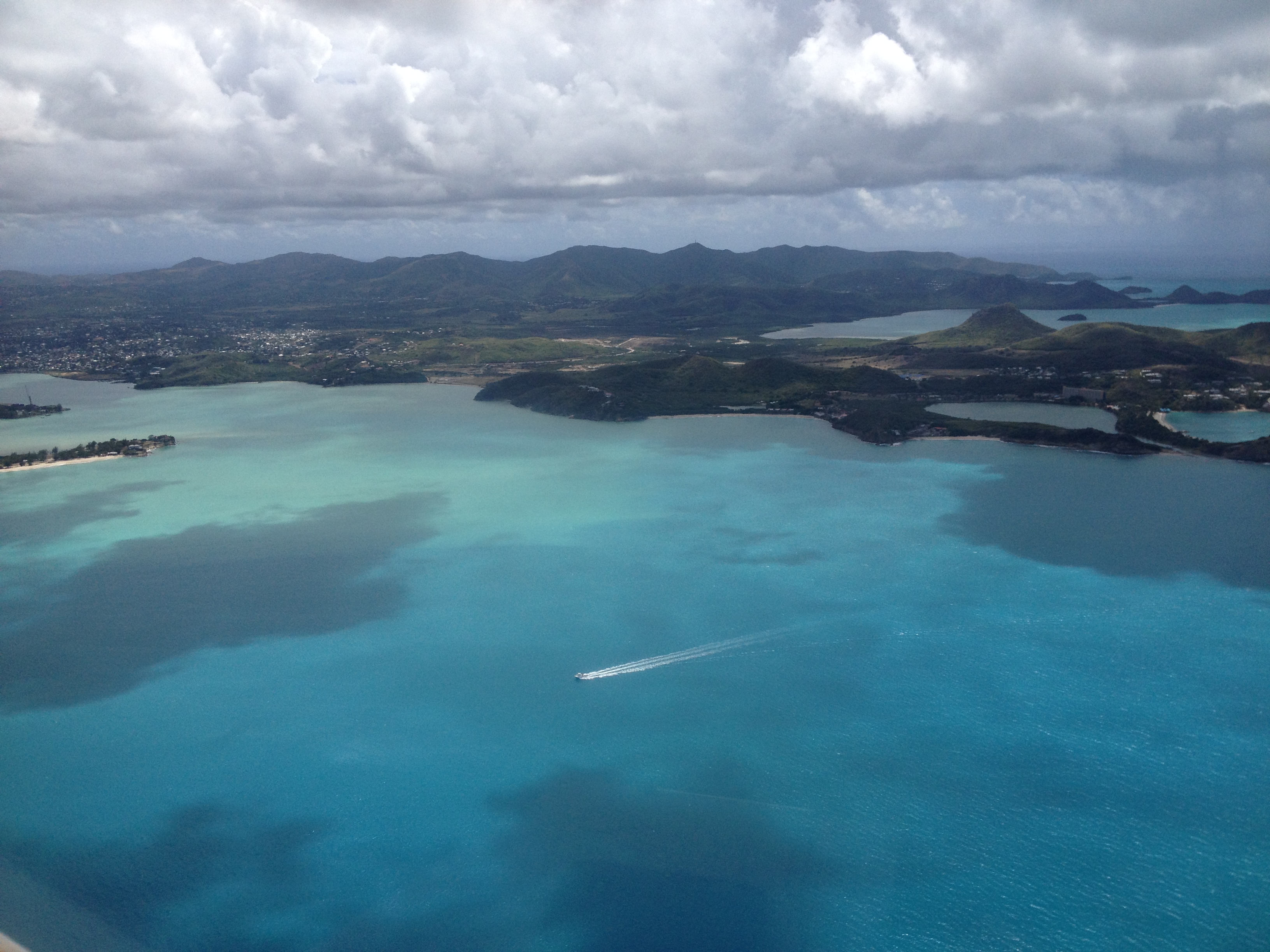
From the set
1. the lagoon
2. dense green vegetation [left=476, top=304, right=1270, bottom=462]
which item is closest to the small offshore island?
dense green vegetation [left=476, top=304, right=1270, bottom=462]

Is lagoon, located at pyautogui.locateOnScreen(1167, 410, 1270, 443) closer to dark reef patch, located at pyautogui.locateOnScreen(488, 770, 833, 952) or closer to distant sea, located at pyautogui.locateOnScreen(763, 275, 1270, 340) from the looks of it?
dark reef patch, located at pyautogui.locateOnScreen(488, 770, 833, 952)

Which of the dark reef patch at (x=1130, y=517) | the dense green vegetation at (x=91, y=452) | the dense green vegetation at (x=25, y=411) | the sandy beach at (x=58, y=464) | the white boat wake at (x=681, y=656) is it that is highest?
the dense green vegetation at (x=25, y=411)

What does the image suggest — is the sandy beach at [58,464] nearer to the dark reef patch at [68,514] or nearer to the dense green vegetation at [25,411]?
the dark reef patch at [68,514]

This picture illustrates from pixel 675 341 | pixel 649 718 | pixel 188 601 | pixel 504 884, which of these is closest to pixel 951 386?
pixel 675 341

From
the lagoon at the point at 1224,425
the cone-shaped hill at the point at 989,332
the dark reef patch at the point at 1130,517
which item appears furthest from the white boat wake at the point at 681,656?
the cone-shaped hill at the point at 989,332

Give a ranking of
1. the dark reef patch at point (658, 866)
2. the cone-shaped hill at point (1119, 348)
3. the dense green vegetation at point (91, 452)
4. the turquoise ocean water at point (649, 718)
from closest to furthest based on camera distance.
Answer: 1. the dark reef patch at point (658, 866)
2. the turquoise ocean water at point (649, 718)
3. the dense green vegetation at point (91, 452)
4. the cone-shaped hill at point (1119, 348)

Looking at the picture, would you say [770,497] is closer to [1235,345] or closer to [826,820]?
[826,820]

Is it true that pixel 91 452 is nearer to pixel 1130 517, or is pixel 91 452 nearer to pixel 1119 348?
pixel 1130 517
